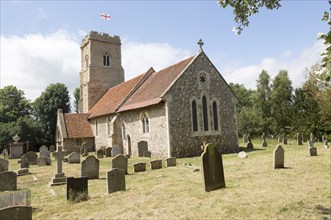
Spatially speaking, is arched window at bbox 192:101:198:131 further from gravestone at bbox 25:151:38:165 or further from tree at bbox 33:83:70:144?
tree at bbox 33:83:70:144

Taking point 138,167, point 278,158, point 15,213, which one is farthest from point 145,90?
point 15,213

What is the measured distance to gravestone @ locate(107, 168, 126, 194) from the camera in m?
9.27

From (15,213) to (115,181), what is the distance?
3746 mm

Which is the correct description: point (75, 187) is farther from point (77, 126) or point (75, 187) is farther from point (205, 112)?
point (77, 126)

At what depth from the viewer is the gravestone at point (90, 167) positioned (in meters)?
12.2

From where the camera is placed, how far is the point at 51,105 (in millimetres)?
45531

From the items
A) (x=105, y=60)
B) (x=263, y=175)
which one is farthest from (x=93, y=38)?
(x=263, y=175)

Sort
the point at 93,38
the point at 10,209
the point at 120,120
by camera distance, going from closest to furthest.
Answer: the point at 10,209, the point at 120,120, the point at 93,38

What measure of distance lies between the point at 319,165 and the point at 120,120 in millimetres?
16384

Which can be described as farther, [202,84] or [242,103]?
[242,103]

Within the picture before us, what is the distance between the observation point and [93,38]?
33.8 meters

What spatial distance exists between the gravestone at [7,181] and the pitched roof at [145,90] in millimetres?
10064

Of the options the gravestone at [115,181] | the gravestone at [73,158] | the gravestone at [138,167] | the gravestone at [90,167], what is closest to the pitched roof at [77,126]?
the gravestone at [73,158]

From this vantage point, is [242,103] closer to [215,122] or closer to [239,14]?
[215,122]
